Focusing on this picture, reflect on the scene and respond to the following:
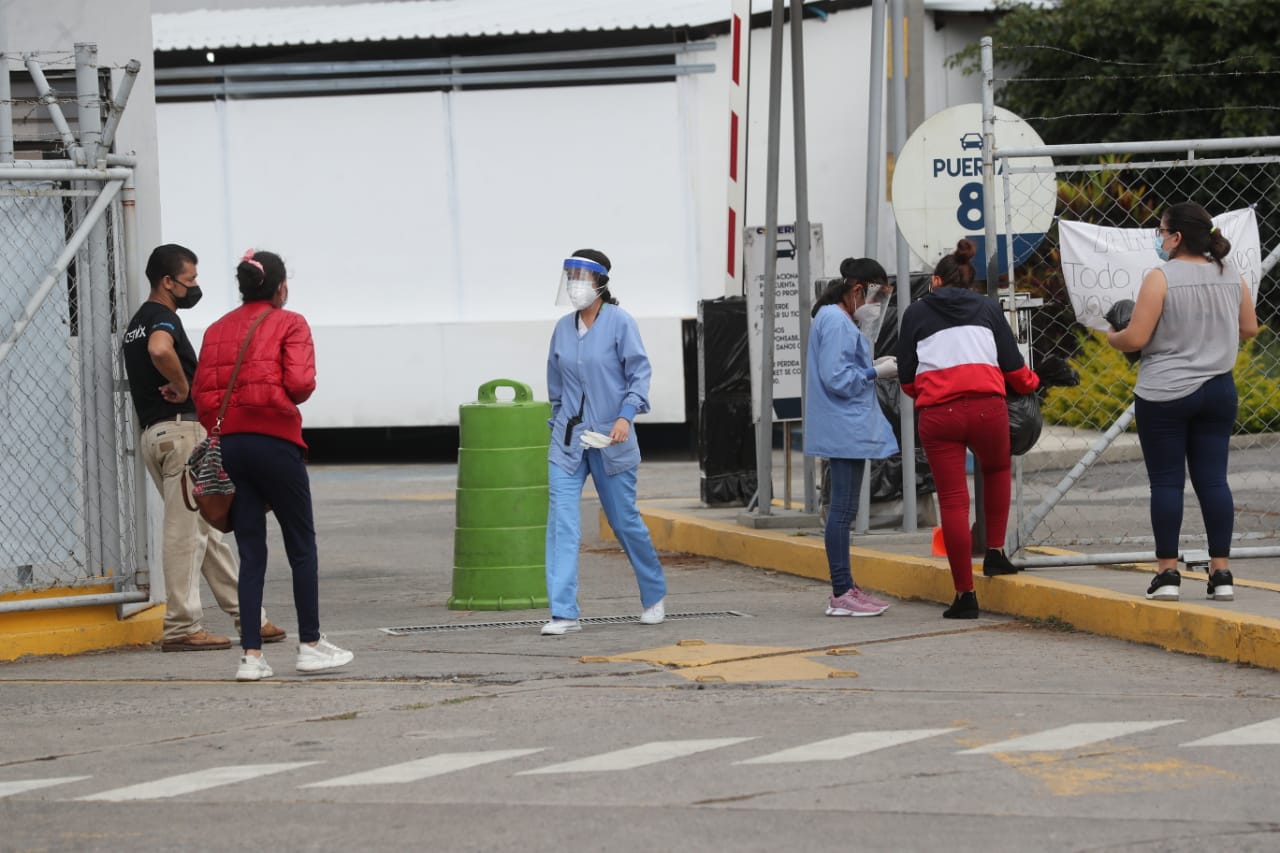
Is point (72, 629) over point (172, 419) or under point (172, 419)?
under

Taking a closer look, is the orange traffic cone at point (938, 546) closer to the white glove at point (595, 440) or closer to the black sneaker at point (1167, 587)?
the black sneaker at point (1167, 587)

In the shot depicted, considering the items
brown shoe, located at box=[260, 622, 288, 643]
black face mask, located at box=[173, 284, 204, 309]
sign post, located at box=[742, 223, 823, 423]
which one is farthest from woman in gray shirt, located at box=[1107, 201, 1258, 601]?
sign post, located at box=[742, 223, 823, 423]

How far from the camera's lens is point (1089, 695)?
7078 mm

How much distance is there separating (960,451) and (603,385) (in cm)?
165

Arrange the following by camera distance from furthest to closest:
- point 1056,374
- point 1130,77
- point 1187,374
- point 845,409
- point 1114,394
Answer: point 1130,77, point 1114,394, point 845,409, point 1056,374, point 1187,374

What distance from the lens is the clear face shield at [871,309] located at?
975 cm

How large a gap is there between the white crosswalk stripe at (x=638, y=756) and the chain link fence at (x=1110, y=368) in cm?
361

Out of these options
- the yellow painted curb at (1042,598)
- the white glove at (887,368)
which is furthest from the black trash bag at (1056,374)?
the yellow painted curb at (1042,598)

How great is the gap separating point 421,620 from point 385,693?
7.92 ft

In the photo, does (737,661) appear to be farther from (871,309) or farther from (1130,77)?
(1130,77)

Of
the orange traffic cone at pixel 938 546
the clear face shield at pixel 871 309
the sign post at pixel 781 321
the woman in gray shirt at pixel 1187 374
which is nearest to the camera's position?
the woman in gray shirt at pixel 1187 374

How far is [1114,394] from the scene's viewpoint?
19281 mm

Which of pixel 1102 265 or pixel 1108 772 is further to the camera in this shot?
pixel 1102 265

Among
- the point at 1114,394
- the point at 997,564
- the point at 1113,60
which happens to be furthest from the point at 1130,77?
the point at 997,564
